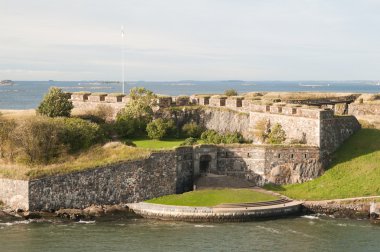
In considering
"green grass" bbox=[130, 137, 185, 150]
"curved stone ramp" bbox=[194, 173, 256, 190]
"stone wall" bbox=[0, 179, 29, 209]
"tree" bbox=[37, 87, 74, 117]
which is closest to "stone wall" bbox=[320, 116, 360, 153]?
"curved stone ramp" bbox=[194, 173, 256, 190]

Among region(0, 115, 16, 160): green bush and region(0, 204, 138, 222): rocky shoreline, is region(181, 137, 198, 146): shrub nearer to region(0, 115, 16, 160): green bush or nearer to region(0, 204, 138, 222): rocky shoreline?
region(0, 204, 138, 222): rocky shoreline

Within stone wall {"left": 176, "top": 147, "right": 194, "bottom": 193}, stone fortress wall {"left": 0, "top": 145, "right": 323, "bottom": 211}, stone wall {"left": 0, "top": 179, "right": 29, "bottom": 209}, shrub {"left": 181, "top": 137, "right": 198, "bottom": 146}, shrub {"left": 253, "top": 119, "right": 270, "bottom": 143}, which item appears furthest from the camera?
shrub {"left": 253, "top": 119, "right": 270, "bottom": 143}

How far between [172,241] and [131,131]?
1870 cm

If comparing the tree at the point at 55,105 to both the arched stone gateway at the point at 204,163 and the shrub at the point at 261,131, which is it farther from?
the shrub at the point at 261,131

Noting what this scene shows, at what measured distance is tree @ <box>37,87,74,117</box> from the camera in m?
52.9

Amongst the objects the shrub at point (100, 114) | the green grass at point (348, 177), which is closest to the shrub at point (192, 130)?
the shrub at point (100, 114)

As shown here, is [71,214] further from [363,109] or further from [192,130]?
[363,109]

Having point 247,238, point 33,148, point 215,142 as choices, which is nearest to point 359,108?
point 215,142

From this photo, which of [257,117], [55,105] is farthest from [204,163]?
[55,105]

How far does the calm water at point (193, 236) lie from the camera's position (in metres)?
35.7

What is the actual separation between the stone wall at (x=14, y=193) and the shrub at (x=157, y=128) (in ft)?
48.0

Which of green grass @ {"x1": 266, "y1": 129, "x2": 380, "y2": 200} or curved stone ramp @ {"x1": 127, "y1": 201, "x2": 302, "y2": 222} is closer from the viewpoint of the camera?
curved stone ramp @ {"x1": 127, "y1": 201, "x2": 302, "y2": 222}

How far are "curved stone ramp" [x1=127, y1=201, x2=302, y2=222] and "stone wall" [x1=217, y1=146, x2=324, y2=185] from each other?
15.8 ft

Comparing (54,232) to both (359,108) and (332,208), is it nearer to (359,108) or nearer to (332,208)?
(332,208)
